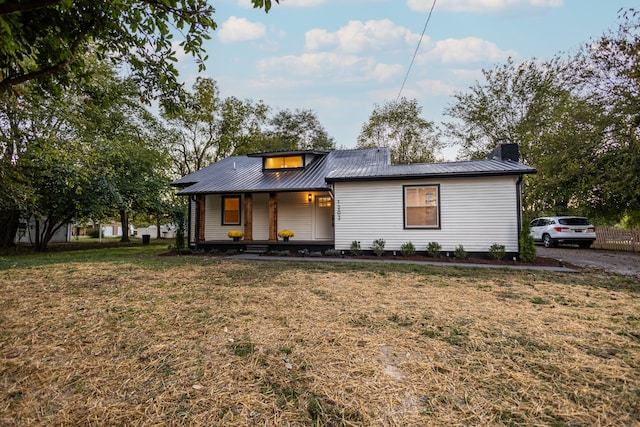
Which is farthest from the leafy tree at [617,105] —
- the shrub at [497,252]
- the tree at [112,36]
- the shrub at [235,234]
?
the shrub at [235,234]

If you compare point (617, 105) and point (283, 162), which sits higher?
point (617, 105)

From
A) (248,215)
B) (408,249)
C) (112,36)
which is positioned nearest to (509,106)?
(408,249)

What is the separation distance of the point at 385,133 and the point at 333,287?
2329cm

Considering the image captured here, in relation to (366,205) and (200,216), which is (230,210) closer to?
(200,216)

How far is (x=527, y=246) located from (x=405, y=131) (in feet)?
62.6

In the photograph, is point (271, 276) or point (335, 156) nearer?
point (271, 276)

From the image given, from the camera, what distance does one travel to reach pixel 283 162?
1358 cm

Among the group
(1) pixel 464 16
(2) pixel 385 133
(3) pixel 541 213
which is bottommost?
(3) pixel 541 213

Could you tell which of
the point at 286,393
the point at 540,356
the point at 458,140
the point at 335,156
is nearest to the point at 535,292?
the point at 540,356

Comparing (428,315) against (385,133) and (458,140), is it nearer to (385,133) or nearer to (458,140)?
(458,140)

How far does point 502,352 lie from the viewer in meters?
2.47

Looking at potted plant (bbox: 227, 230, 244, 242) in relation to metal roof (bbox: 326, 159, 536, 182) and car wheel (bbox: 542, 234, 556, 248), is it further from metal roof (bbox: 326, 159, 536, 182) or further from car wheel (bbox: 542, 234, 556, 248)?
car wheel (bbox: 542, 234, 556, 248)

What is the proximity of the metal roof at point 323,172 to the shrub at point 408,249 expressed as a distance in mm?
2263

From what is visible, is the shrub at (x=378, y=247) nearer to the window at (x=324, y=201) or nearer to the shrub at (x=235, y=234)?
the window at (x=324, y=201)
